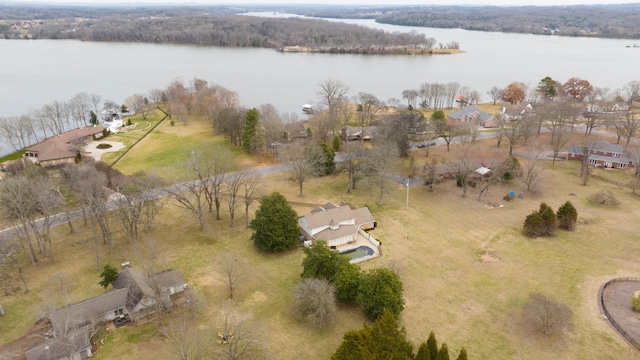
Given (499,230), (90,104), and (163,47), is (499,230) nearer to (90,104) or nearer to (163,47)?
(90,104)

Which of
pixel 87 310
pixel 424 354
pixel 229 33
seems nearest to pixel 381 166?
pixel 424 354

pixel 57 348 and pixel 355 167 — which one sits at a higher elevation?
pixel 355 167

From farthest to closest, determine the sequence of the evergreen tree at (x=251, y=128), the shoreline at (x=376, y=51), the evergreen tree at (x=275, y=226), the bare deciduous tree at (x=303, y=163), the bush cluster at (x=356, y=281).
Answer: the shoreline at (x=376, y=51) → the evergreen tree at (x=251, y=128) → the bare deciduous tree at (x=303, y=163) → the evergreen tree at (x=275, y=226) → the bush cluster at (x=356, y=281)

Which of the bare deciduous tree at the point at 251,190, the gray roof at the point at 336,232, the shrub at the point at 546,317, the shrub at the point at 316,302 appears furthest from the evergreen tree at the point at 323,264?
the shrub at the point at 546,317

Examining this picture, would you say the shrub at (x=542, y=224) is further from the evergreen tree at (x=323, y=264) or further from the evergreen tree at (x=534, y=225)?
the evergreen tree at (x=323, y=264)

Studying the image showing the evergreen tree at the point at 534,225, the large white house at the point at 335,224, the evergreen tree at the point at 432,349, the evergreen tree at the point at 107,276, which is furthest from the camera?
the evergreen tree at the point at 534,225

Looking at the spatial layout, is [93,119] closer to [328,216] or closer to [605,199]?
[328,216]

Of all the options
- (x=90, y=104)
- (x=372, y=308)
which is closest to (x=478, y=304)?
(x=372, y=308)
